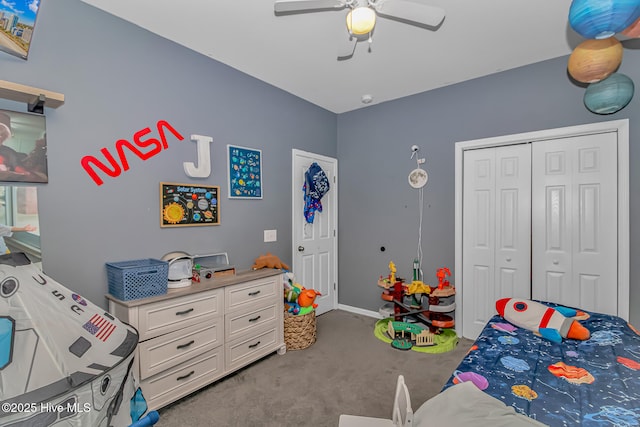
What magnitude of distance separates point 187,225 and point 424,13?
7.37ft

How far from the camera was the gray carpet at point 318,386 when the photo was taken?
2014mm

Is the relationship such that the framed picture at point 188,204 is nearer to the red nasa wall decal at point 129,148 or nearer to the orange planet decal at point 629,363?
the red nasa wall decal at point 129,148

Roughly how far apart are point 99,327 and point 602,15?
2734 millimetres

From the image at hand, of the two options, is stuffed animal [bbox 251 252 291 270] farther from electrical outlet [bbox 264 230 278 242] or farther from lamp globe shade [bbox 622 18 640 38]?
lamp globe shade [bbox 622 18 640 38]

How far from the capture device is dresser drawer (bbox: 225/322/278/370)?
8.04 feet

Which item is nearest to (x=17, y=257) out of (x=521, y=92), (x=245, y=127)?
(x=245, y=127)

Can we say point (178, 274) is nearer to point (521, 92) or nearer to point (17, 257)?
point (17, 257)

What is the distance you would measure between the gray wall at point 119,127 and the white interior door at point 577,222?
2.75 metres

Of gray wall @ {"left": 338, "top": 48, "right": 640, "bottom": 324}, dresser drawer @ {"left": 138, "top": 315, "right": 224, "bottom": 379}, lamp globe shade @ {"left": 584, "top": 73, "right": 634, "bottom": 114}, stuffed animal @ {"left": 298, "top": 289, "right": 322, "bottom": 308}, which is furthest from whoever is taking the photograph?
stuffed animal @ {"left": 298, "top": 289, "right": 322, "bottom": 308}

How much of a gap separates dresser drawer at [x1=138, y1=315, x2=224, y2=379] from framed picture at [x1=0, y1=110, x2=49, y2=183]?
1.23 meters

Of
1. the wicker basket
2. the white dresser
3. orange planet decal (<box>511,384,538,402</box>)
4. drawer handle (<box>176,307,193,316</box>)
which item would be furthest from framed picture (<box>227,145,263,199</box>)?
orange planet decal (<box>511,384,538,402</box>)

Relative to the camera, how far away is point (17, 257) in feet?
4.87

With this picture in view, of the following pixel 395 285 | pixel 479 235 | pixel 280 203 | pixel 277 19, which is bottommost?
pixel 395 285

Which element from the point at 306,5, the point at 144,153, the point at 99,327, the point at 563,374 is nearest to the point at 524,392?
the point at 563,374
